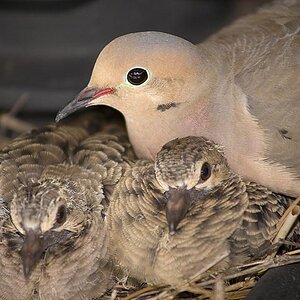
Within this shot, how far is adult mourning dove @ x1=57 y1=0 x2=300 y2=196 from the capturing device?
323 cm

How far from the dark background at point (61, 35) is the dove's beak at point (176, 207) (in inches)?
44.6

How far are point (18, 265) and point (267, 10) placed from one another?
1.42 meters

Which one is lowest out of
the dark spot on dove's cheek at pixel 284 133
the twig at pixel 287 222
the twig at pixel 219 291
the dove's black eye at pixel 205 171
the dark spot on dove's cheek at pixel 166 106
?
the twig at pixel 219 291

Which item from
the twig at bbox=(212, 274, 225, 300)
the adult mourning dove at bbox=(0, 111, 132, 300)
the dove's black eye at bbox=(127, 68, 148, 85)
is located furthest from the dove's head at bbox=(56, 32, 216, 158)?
the twig at bbox=(212, 274, 225, 300)

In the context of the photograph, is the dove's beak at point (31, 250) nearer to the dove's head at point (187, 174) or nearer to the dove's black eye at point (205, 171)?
the dove's head at point (187, 174)

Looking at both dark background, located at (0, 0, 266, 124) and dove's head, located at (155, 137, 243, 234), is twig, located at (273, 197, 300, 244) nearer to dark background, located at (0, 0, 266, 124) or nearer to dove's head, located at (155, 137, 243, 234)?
dove's head, located at (155, 137, 243, 234)

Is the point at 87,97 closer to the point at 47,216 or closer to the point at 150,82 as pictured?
the point at 150,82

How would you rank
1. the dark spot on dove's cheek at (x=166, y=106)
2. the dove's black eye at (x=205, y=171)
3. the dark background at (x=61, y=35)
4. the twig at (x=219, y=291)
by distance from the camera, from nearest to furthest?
the twig at (x=219, y=291)
the dove's black eye at (x=205, y=171)
the dark spot on dove's cheek at (x=166, y=106)
the dark background at (x=61, y=35)

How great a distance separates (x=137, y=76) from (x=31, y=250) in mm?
670

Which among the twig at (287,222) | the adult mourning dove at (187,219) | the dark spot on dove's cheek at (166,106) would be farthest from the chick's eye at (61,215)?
the twig at (287,222)

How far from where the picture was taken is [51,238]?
3023 mm

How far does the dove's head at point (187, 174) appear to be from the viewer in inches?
119

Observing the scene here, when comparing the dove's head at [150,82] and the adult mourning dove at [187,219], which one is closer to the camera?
the adult mourning dove at [187,219]

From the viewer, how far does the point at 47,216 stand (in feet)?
9.76
